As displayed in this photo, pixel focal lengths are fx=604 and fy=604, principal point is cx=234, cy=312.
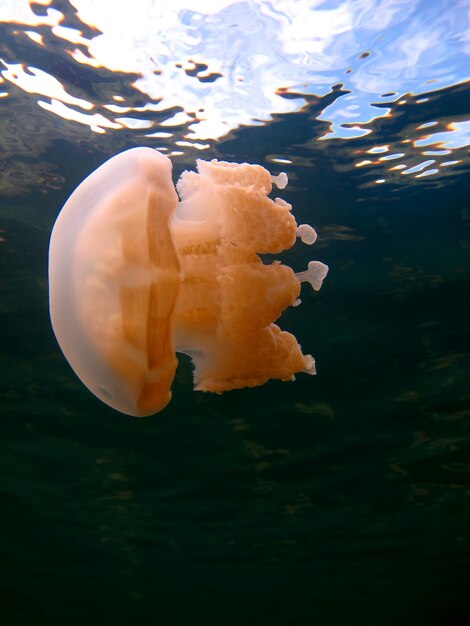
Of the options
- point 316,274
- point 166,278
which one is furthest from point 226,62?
point 166,278

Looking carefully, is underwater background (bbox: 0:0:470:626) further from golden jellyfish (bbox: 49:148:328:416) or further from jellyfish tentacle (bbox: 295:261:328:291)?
jellyfish tentacle (bbox: 295:261:328:291)

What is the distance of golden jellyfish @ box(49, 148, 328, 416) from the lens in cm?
214

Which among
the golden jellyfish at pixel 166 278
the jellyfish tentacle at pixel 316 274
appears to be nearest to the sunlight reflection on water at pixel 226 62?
the golden jellyfish at pixel 166 278

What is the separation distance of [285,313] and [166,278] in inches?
240

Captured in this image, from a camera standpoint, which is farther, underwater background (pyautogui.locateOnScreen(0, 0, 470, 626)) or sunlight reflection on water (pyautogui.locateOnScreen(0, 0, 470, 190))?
underwater background (pyautogui.locateOnScreen(0, 0, 470, 626))

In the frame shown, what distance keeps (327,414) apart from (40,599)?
1852cm

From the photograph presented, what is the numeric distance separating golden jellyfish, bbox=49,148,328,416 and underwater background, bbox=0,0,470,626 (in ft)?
8.15

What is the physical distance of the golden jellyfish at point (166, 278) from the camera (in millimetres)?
2141

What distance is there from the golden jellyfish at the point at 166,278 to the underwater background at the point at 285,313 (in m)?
2.48

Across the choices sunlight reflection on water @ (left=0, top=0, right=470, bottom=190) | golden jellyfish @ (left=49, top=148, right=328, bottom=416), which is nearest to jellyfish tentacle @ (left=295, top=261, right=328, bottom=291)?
golden jellyfish @ (left=49, top=148, right=328, bottom=416)

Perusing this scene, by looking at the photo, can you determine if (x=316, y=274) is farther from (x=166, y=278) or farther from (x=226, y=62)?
(x=226, y=62)

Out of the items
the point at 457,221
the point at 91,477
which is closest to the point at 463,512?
the point at 91,477

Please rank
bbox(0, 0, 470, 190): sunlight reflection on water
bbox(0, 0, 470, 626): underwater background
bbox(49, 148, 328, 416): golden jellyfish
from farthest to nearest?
bbox(0, 0, 470, 626): underwater background, bbox(0, 0, 470, 190): sunlight reflection on water, bbox(49, 148, 328, 416): golden jellyfish

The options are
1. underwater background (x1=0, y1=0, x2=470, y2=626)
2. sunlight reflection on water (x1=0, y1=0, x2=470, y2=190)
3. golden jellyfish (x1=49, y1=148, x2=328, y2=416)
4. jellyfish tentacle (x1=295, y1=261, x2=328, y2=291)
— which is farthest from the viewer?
underwater background (x1=0, y1=0, x2=470, y2=626)
